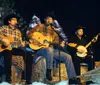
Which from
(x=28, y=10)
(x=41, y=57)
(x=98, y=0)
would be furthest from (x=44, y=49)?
(x=98, y=0)

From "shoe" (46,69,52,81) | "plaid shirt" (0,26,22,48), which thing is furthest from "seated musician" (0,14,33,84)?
"shoe" (46,69,52,81)

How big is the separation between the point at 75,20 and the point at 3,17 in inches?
75.5

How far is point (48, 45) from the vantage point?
12.8m

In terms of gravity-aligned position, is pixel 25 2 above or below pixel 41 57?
above

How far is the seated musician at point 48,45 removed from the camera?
12695 mm

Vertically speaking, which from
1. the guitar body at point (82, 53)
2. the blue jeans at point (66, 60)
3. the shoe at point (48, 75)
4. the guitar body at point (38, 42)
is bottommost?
the shoe at point (48, 75)

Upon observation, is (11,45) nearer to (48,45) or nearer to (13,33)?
(13,33)

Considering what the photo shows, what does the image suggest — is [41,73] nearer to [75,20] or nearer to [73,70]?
[73,70]

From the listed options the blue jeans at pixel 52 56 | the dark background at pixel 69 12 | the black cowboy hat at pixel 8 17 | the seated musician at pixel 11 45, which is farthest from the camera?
the dark background at pixel 69 12

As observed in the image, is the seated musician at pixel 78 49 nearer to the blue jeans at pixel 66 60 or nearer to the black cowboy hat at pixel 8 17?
the blue jeans at pixel 66 60

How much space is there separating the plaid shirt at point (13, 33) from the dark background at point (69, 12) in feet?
1.67

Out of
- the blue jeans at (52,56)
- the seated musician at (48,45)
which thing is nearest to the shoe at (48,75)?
the seated musician at (48,45)

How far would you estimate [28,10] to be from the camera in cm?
1294

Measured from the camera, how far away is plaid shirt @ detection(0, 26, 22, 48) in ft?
41.1
